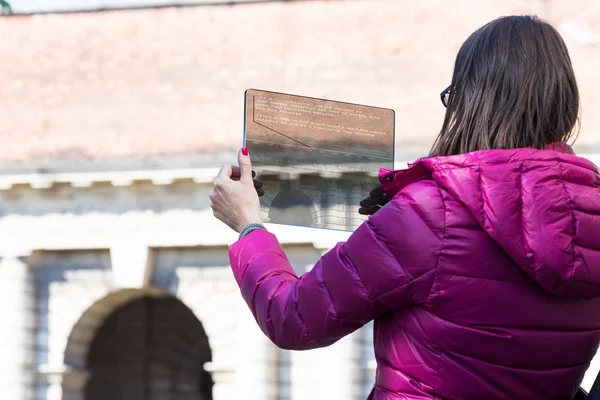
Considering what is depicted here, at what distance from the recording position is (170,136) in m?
8.16

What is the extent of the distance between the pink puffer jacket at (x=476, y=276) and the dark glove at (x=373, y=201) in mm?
395

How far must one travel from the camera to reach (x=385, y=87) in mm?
8062

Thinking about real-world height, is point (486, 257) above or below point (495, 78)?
below

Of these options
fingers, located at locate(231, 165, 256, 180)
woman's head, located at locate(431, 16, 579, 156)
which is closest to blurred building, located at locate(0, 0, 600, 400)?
fingers, located at locate(231, 165, 256, 180)

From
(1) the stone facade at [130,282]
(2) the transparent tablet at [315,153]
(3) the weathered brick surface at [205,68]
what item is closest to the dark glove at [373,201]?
(2) the transparent tablet at [315,153]

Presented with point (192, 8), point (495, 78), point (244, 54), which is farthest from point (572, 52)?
point (495, 78)

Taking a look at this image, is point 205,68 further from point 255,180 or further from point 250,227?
point 250,227

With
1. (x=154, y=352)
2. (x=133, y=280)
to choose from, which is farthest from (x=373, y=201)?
(x=154, y=352)

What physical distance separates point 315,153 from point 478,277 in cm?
60

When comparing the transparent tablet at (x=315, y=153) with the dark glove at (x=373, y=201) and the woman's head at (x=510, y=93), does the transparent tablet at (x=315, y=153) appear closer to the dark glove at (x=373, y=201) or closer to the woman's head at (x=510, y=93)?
the dark glove at (x=373, y=201)

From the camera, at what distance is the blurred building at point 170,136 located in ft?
26.0

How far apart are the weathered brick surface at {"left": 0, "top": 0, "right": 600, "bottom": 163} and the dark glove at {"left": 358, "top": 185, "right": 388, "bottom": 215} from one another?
637 cm

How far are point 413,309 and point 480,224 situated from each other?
13 cm

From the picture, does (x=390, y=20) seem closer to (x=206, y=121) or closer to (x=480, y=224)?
(x=206, y=121)
